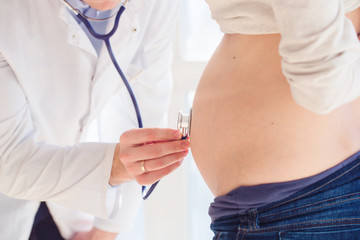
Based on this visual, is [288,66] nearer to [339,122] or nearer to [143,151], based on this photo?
[339,122]

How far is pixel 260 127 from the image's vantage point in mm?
721

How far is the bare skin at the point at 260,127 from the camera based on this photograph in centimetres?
69

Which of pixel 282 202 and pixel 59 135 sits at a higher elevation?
pixel 59 135

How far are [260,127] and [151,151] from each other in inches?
11.0

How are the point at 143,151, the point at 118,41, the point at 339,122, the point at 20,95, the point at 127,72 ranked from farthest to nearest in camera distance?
the point at 127,72 < the point at 118,41 < the point at 20,95 < the point at 143,151 < the point at 339,122

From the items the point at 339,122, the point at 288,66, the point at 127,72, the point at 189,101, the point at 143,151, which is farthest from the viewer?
the point at 189,101

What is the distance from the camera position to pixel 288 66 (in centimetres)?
58

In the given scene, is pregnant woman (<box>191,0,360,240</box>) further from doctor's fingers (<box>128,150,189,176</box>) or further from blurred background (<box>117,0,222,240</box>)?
blurred background (<box>117,0,222,240</box>)

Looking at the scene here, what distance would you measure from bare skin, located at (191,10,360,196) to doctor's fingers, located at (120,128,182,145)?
0.08m

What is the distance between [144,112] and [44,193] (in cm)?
40

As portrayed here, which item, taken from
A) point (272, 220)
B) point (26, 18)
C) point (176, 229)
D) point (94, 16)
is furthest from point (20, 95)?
point (176, 229)

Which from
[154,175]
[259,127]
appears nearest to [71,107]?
[154,175]

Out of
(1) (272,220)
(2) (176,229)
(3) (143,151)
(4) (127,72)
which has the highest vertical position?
(4) (127,72)

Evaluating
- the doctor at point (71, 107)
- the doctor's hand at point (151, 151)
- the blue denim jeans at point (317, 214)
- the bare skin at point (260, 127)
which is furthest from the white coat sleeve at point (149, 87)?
the blue denim jeans at point (317, 214)
